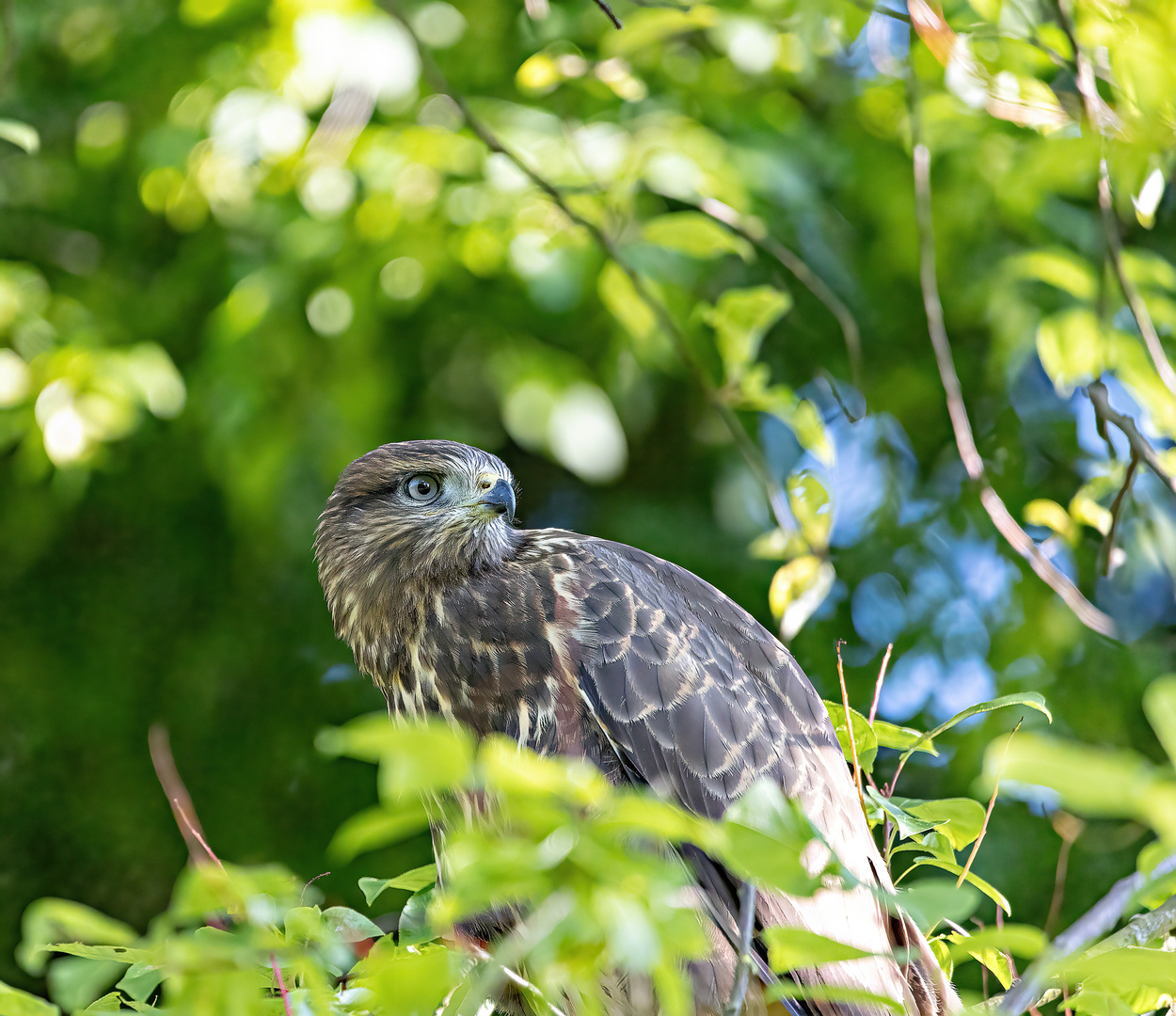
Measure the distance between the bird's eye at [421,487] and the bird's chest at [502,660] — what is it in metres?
0.35

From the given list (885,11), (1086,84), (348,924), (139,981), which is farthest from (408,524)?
(1086,84)

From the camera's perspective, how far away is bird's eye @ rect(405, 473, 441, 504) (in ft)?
10.2

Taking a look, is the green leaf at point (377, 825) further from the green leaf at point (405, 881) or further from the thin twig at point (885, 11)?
the thin twig at point (885, 11)

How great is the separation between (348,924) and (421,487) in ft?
4.76

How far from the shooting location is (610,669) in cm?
260

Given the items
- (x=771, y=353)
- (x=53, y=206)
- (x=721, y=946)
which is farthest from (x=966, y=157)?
(x=53, y=206)

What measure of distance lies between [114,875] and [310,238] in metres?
2.91

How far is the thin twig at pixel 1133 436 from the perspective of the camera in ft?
8.06

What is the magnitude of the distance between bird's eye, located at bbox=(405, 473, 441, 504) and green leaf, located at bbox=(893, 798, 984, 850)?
61.6 inches

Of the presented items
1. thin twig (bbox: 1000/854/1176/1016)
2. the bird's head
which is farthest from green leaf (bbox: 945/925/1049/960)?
the bird's head

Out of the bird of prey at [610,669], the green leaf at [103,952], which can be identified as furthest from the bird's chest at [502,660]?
the green leaf at [103,952]

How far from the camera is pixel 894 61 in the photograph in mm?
4023

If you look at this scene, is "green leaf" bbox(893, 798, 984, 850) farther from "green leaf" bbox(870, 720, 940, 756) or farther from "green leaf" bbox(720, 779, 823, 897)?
"green leaf" bbox(720, 779, 823, 897)

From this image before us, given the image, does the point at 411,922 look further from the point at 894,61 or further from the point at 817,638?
the point at 894,61
